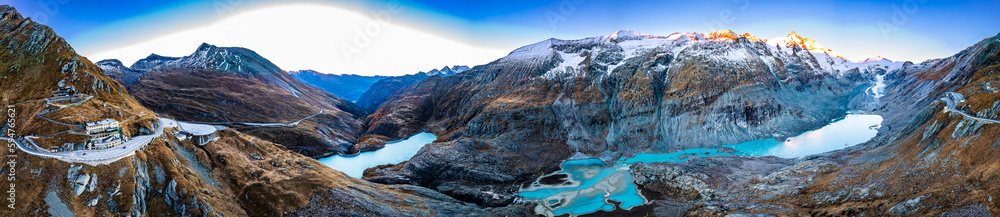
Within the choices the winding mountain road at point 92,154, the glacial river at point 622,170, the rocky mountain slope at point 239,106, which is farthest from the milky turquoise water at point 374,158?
the winding mountain road at point 92,154

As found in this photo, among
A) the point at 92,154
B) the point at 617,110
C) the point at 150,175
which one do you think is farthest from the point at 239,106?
the point at 617,110

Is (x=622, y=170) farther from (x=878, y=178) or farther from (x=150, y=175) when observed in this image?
(x=150, y=175)

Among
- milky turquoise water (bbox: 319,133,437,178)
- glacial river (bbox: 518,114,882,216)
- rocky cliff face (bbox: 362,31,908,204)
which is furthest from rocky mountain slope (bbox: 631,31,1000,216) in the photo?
milky turquoise water (bbox: 319,133,437,178)

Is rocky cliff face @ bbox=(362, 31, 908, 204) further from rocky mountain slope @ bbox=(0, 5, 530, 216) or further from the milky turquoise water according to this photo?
rocky mountain slope @ bbox=(0, 5, 530, 216)

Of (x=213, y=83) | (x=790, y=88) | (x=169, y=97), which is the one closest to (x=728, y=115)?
(x=790, y=88)

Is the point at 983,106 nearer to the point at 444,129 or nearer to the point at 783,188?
the point at 783,188
